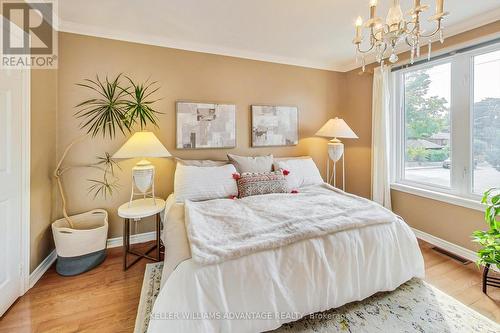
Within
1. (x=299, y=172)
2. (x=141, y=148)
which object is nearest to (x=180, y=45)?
(x=141, y=148)

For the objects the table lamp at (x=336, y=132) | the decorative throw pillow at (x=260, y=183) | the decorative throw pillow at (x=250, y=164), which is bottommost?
the decorative throw pillow at (x=260, y=183)

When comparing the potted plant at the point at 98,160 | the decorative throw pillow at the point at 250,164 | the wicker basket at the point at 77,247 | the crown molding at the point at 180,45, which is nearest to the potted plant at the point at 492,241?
the decorative throw pillow at the point at 250,164

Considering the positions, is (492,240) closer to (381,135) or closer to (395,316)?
(395,316)

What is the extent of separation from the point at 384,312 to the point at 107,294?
7.24 feet

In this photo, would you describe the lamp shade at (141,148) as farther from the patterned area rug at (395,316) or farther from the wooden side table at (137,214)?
the patterned area rug at (395,316)

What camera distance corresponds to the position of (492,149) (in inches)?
93.4

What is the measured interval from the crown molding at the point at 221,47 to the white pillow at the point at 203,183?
153 centimetres

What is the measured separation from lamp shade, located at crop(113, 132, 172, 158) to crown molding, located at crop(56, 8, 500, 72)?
1.23 m

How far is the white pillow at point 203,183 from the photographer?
2.41 m

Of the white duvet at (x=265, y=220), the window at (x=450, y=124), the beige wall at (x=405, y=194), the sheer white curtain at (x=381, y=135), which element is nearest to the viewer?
the white duvet at (x=265, y=220)

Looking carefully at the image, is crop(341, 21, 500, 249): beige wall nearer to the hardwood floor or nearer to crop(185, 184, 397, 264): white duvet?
the hardwood floor

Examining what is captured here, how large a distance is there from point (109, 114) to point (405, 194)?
150 inches

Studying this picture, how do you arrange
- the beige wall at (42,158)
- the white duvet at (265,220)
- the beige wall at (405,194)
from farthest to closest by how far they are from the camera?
the beige wall at (405,194) < the beige wall at (42,158) < the white duvet at (265,220)

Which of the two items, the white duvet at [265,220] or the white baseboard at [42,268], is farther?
the white baseboard at [42,268]
